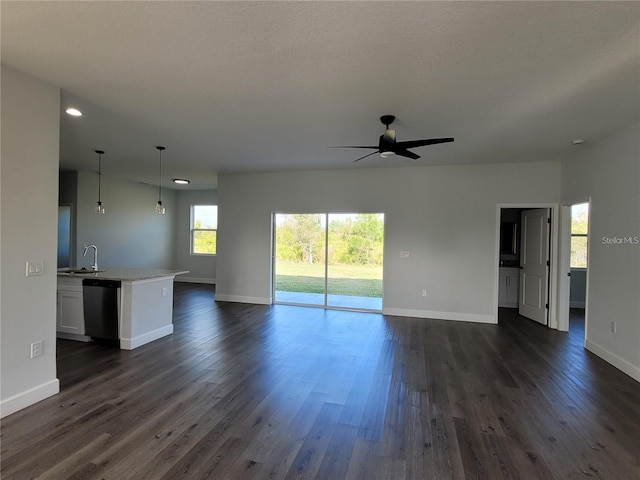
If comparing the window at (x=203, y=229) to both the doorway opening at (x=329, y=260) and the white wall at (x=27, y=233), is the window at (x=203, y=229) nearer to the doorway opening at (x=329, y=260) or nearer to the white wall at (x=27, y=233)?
the doorway opening at (x=329, y=260)

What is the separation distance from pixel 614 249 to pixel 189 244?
958 centimetres

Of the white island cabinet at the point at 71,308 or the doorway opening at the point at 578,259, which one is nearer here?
the white island cabinet at the point at 71,308

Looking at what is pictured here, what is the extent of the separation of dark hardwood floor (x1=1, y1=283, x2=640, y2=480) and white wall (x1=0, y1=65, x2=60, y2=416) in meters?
0.27

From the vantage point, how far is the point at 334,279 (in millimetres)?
6488

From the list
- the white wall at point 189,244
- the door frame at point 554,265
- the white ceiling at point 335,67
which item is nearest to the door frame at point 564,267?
the door frame at point 554,265

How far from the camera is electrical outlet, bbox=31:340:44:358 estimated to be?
271 centimetres

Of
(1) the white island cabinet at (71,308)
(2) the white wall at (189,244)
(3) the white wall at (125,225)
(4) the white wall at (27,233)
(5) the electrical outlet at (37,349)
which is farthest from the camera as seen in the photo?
(2) the white wall at (189,244)

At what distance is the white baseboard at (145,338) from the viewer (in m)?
4.03

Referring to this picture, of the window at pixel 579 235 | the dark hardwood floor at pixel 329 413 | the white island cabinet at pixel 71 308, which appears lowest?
the dark hardwood floor at pixel 329 413

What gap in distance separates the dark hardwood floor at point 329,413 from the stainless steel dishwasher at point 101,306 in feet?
0.72

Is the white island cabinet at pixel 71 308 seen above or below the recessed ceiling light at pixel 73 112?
below

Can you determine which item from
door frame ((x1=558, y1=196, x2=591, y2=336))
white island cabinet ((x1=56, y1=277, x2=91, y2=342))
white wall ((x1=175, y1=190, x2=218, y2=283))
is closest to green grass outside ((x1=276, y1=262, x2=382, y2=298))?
door frame ((x1=558, y1=196, x2=591, y2=336))

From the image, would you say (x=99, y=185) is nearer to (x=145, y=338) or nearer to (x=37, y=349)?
(x=145, y=338)

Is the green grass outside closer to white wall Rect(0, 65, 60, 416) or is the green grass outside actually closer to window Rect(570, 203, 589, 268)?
window Rect(570, 203, 589, 268)
